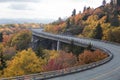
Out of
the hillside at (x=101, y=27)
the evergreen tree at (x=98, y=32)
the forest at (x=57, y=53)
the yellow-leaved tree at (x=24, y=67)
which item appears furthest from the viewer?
the evergreen tree at (x=98, y=32)

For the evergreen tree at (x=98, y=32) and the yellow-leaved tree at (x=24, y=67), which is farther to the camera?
the evergreen tree at (x=98, y=32)

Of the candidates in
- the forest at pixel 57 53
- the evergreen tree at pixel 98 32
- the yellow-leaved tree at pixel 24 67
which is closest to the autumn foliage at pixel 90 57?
the forest at pixel 57 53

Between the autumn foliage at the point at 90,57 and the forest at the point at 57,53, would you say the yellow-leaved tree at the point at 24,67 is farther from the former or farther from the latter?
the autumn foliage at the point at 90,57

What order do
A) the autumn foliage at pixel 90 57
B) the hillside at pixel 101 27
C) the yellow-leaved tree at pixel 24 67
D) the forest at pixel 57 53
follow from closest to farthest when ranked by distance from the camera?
the yellow-leaved tree at pixel 24 67, the forest at pixel 57 53, the autumn foliage at pixel 90 57, the hillside at pixel 101 27

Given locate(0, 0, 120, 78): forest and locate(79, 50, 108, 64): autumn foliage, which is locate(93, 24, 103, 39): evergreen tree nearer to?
locate(0, 0, 120, 78): forest

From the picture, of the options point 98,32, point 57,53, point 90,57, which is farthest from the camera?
point 98,32

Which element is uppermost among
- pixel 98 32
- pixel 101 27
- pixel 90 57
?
pixel 101 27

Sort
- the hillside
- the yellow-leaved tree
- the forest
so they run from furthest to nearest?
the hillside → the forest → the yellow-leaved tree

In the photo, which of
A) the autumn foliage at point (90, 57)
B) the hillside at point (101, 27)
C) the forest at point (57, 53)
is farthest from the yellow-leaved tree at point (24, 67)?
the hillside at point (101, 27)

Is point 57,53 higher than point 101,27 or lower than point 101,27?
lower

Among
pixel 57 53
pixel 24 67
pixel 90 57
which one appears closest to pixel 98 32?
pixel 57 53

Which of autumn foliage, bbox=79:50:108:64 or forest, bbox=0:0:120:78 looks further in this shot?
autumn foliage, bbox=79:50:108:64

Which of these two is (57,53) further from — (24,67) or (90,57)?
(24,67)

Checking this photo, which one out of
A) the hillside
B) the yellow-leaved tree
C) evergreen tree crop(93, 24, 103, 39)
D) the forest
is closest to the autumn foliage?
the forest
